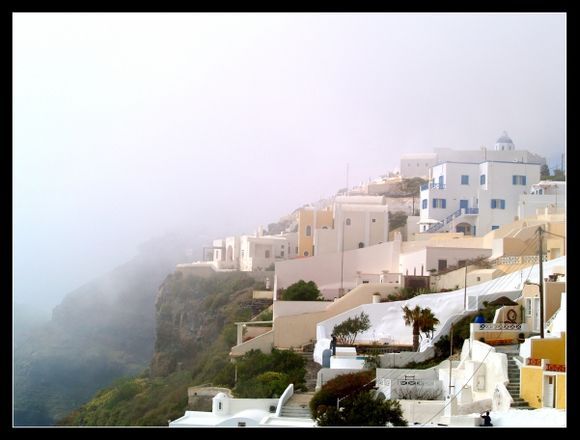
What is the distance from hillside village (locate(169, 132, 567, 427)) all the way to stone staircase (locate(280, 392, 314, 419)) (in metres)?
0.04

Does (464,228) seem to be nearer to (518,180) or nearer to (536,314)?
(518,180)

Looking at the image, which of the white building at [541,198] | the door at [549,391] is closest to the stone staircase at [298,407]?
the door at [549,391]

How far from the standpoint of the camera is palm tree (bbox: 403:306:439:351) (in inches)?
618

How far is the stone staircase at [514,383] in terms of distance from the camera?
1129 centimetres

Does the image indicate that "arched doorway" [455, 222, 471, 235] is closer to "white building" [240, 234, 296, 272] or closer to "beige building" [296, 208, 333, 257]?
"beige building" [296, 208, 333, 257]

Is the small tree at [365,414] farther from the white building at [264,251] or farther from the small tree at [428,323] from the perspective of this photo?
the white building at [264,251]

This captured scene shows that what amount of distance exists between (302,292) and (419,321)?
4.62 meters

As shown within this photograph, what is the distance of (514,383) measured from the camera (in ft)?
39.3

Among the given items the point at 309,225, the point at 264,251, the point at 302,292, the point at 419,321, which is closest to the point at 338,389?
the point at 419,321

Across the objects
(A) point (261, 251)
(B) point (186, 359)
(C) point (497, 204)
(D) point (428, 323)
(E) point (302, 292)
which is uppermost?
(C) point (497, 204)

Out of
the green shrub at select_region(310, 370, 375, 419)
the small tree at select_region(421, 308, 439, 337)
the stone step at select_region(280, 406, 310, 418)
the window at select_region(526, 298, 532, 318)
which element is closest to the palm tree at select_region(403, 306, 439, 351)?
the small tree at select_region(421, 308, 439, 337)

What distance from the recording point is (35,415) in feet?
94.8
